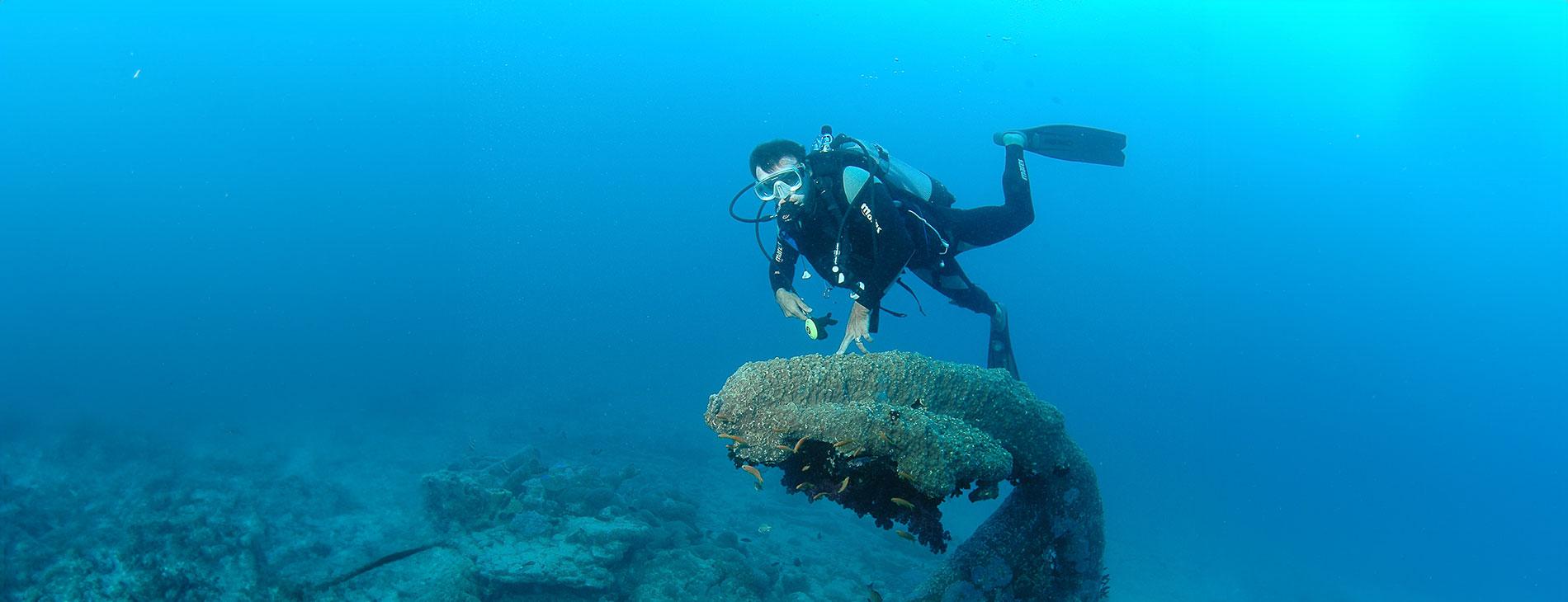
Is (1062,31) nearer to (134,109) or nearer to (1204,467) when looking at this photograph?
(1204,467)

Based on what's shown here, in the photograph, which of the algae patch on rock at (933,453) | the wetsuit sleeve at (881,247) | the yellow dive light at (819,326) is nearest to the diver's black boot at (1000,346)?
the wetsuit sleeve at (881,247)

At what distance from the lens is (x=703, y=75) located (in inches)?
3637

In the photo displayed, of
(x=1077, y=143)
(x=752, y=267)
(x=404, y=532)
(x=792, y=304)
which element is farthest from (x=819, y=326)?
(x=752, y=267)

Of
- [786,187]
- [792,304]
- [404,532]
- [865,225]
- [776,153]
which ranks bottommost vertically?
[404,532]

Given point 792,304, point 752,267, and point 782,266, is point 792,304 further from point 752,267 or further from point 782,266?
point 752,267

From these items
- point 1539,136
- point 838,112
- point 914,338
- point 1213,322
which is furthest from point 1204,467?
point 1539,136

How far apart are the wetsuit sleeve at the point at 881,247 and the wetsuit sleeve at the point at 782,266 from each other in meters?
1.23

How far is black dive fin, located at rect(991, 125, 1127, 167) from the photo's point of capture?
8828 millimetres

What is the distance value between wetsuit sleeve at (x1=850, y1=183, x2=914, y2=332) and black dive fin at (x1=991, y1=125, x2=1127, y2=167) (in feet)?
16.7

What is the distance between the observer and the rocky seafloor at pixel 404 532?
7.34 m

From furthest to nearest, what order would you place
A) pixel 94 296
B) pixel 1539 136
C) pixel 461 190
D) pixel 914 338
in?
pixel 461 190, pixel 1539 136, pixel 94 296, pixel 914 338

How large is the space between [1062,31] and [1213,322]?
157 ft

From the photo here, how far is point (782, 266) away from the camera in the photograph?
5.82 metres

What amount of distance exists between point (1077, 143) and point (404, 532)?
486 inches
